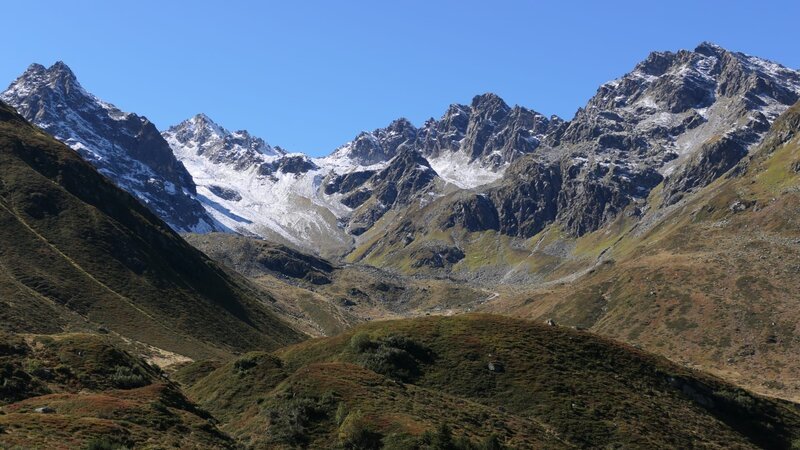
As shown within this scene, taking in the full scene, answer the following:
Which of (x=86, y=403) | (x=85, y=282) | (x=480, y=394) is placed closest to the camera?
(x=86, y=403)

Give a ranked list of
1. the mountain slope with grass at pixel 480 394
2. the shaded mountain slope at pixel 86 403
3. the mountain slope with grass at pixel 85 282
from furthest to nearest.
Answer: the mountain slope with grass at pixel 85 282, the mountain slope with grass at pixel 480 394, the shaded mountain slope at pixel 86 403

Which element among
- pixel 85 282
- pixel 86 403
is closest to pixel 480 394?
pixel 86 403

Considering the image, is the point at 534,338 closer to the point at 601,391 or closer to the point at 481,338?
the point at 481,338

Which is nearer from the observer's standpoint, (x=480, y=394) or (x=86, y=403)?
(x=86, y=403)

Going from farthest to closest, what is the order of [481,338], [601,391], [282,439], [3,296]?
[3,296]
[481,338]
[601,391]
[282,439]

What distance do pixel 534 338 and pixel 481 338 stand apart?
22.0 ft

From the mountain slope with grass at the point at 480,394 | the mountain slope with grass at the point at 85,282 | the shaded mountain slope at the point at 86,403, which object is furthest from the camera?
the mountain slope with grass at the point at 85,282

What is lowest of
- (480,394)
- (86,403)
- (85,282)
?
(86,403)

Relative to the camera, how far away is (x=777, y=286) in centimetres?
18475

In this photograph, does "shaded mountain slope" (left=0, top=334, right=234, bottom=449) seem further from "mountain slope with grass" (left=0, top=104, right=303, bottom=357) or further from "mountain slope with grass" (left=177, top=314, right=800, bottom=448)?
"mountain slope with grass" (left=0, top=104, right=303, bottom=357)

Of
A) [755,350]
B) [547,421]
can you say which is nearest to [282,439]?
[547,421]

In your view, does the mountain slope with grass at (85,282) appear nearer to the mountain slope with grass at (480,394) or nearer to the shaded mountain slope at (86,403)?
the mountain slope with grass at (480,394)

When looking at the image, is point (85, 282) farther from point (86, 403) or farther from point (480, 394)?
point (86, 403)

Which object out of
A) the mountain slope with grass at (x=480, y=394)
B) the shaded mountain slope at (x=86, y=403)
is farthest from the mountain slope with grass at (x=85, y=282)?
the shaded mountain slope at (x=86, y=403)
